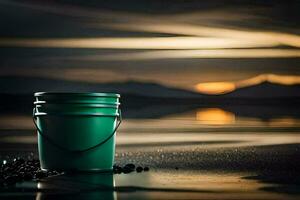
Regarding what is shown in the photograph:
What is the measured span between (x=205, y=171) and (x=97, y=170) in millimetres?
667

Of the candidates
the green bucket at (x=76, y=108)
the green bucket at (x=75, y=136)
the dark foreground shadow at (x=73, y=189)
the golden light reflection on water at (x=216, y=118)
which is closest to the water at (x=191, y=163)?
the dark foreground shadow at (x=73, y=189)

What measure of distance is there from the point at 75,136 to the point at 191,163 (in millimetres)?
951

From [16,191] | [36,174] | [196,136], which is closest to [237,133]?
[196,136]

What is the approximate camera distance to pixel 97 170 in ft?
16.4

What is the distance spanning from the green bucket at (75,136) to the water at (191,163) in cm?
28

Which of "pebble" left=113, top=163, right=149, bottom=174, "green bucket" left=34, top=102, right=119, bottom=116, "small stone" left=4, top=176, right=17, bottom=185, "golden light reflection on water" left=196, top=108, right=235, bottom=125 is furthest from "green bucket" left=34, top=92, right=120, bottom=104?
"golden light reflection on water" left=196, top=108, right=235, bottom=125

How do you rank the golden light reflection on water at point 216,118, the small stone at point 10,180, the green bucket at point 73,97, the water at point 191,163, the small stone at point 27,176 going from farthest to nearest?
1. the golden light reflection on water at point 216,118
2. the green bucket at point 73,97
3. the small stone at point 27,176
4. the small stone at point 10,180
5. the water at point 191,163

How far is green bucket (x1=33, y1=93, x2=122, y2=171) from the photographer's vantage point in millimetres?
4914

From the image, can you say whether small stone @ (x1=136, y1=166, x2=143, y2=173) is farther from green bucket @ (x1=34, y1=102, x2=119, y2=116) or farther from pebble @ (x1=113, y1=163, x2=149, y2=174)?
green bucket @ (x1=34, y1=102, x2=119, y2=116)

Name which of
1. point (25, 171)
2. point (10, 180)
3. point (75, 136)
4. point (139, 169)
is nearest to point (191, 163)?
point (139, 169)

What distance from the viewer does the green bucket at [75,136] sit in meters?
4.91

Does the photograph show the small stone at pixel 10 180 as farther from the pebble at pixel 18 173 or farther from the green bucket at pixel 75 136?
the green bucket at pixel 75 136

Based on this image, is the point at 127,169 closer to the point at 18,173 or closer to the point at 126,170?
the point at 126,170

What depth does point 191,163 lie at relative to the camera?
5.48m
